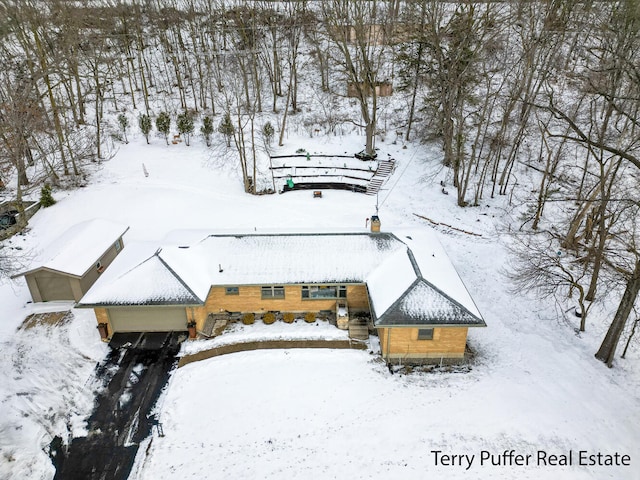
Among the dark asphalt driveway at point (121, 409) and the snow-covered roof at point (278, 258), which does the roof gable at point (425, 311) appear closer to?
the snow-covered roof at point (278, 258)

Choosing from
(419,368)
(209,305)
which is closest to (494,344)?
(419,368)

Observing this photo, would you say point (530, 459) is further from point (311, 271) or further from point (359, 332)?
point (311, 271)

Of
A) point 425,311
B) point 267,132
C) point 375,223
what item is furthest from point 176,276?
point 267,132

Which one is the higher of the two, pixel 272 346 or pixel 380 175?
pixel 380 175

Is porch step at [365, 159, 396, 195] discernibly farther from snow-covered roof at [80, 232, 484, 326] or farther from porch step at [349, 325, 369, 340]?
porch step at [349, 325, 369, 340]

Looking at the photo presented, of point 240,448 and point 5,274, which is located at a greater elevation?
point 5,274

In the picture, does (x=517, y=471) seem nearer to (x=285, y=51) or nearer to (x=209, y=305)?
(x=209, y=305)

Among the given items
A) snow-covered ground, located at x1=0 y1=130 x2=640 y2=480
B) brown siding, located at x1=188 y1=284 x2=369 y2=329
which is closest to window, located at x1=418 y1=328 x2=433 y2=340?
snow-covered ground, located at x1=0 y1=130 x2=640 y2=480
